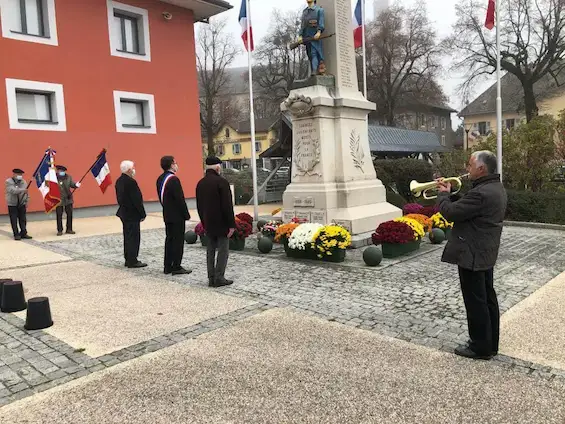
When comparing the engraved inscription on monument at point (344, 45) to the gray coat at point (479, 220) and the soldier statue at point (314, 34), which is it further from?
the gray coat at point (479, 220)

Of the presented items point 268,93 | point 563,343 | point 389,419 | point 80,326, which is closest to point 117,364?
point 80,326

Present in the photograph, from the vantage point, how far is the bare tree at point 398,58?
4378 cm

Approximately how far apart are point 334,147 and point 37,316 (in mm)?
7015

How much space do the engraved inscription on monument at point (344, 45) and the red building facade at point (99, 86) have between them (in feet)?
37.0

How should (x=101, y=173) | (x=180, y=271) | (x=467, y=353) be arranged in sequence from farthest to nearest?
(x=101, y=173) < (x=180, y=271) < (x=467, y=353)

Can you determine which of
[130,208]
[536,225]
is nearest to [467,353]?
[130,208]

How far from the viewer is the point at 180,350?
432cm

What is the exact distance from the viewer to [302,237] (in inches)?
325

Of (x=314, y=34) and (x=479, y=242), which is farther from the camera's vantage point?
(x=314, y=34)

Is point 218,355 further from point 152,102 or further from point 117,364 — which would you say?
point 152,102

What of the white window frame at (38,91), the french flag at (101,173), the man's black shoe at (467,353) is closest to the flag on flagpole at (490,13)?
the french flag at (101,173)

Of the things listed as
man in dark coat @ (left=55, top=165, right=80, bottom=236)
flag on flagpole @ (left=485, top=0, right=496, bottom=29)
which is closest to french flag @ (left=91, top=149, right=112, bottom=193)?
man in dark coat @ (left=55, top=165, right=80, bottom=236)

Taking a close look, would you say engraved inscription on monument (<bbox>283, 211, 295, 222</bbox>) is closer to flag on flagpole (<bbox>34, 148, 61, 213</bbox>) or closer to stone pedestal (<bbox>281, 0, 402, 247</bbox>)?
stone pedestal (<bbox>281, 0, 402, 247</bbox>)

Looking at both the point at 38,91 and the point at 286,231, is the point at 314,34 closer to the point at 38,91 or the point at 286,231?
the point at 286,231
